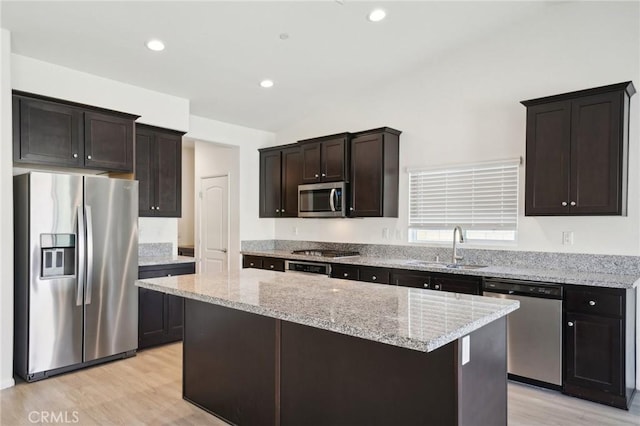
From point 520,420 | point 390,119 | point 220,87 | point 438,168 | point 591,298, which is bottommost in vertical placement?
point 520,420

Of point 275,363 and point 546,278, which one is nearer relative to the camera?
point 275,363

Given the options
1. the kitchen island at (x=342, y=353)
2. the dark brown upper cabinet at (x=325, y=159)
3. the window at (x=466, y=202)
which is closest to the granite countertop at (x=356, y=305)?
the kitchen island at (x=342, y=353)

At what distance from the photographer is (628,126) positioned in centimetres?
335

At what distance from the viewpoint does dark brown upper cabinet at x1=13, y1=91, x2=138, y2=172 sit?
3.47 m

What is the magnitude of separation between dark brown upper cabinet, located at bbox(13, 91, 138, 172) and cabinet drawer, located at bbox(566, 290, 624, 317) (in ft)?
13.7

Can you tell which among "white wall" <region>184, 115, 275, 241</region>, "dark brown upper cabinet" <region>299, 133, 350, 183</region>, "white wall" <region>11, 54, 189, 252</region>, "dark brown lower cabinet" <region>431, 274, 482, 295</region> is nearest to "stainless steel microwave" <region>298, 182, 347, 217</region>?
"dark brown upper cabinet" <region>299, 133, 350, 183</region>

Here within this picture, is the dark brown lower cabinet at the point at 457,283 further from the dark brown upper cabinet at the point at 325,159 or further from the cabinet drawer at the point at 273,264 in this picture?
the cabinet drawer at the point at 273,264

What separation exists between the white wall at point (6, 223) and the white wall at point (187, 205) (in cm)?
437

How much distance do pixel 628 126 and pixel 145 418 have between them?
170 inches

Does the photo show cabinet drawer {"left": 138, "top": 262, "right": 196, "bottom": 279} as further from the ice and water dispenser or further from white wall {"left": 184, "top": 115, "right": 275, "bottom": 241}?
white wall {"left": 184, "top": 115, "right": 275, "bottom": 241}

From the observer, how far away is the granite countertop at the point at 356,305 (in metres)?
1.67

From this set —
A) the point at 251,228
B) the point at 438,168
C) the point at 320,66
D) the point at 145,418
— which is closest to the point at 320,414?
the point at 145,418

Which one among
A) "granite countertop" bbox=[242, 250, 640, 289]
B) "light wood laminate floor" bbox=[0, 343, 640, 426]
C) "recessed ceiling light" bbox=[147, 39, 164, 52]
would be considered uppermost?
"recessed ceiling light" bbox=[147, 39, 164, 52]

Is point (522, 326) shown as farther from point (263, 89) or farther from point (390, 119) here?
point (263, 89)
